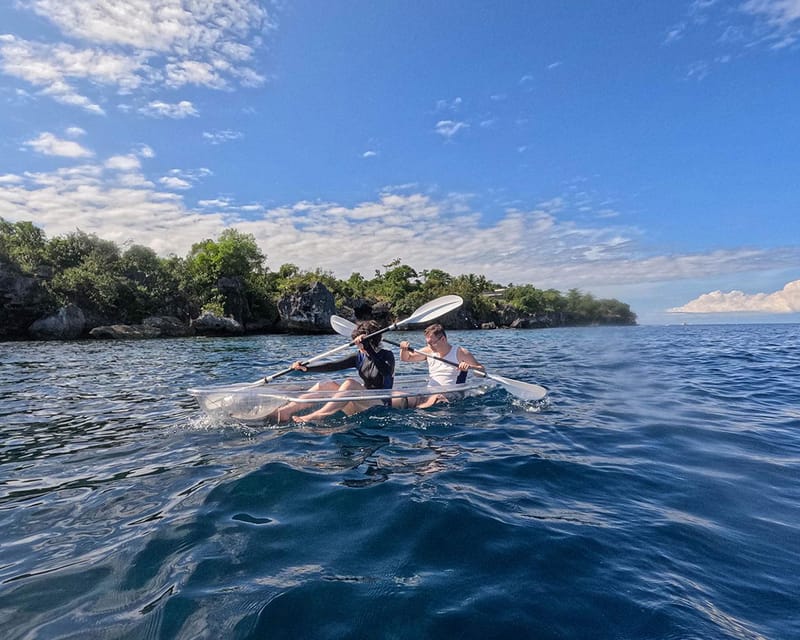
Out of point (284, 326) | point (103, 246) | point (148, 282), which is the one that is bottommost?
point (284, 326)

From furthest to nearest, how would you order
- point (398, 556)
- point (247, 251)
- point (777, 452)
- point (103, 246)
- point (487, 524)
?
point (247, 251) < point (103, 246) < point (777, 452) < point (487, 524) < point (398, 556)

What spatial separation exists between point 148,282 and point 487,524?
50.4 metres

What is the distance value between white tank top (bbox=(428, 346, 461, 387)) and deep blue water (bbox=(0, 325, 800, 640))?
4.05 ft

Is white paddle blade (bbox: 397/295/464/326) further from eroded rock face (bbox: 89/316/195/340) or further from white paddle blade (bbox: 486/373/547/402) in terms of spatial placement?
eroded rock face (bbox: 89/316/195/340)

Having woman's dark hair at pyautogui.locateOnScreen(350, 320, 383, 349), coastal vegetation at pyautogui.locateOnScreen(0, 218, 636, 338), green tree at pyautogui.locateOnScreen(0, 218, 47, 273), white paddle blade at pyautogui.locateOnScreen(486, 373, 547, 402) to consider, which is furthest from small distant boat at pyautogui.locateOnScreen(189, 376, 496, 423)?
green tree at pyautogui.locateOnScreen(0, 218, 47, 273)

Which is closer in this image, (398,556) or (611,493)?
(398,556)

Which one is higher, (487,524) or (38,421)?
(487,524)

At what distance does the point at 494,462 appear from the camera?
466cm

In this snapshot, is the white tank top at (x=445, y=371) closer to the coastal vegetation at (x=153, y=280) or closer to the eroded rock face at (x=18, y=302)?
the coastal vegetation at (x=153, y=280)

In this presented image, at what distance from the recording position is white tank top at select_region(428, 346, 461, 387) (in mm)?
7609

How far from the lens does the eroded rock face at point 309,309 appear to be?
45469 mm

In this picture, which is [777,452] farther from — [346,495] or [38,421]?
[38,421]

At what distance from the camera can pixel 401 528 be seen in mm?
3127

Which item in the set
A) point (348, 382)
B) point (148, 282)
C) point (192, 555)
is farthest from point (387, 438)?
point (148, 282)
